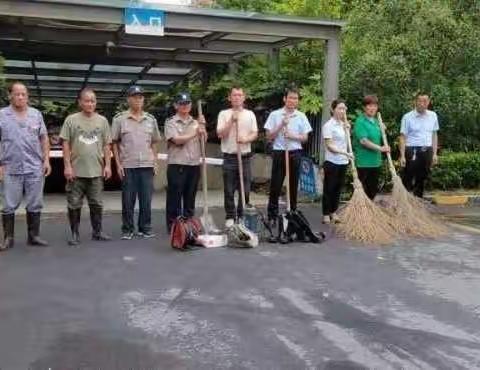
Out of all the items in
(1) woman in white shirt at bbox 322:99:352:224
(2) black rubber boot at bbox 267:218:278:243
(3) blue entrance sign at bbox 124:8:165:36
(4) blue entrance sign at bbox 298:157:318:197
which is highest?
(3) blue entrance sign at bbox 124:8:165:36

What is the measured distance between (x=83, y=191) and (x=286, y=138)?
100 inches

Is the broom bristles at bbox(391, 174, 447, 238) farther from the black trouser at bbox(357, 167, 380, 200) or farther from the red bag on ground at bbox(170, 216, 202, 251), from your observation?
the red bag on ground at bbox(170, 216, 202, 251)

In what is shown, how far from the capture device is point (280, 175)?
8727mm

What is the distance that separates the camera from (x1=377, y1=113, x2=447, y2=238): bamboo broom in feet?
28.6

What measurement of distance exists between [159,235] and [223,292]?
9.08 ft

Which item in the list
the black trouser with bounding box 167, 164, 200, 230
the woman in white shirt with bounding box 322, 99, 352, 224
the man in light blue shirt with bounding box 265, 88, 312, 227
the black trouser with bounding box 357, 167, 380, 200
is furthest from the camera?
the black trouser with bounding box 357, 167, 380, 200

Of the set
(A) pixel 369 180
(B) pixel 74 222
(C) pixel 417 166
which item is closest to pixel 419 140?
(C) pixel 417 166

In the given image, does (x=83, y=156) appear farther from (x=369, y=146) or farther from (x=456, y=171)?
(x=456, y=171)

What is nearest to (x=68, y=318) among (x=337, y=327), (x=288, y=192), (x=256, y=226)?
(x=337, y=327)

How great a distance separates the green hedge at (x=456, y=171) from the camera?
12.6 meters

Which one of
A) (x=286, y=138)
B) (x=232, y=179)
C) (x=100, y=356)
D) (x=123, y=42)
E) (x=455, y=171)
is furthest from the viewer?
(x=123, y=42)

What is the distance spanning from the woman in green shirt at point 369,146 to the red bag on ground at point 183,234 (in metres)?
2.84

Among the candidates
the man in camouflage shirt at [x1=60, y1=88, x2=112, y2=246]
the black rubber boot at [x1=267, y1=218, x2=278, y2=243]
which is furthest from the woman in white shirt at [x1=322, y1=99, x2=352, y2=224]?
the man in camouflage shirt at [x1=60, y1=88, x2=112, y2=246]

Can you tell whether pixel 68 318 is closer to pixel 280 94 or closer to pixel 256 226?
pixel 256 226
